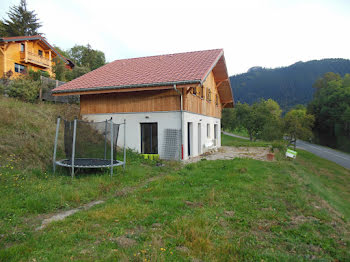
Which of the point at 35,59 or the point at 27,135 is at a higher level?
the point at 35,59

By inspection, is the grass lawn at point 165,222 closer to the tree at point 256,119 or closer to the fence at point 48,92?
the fence at point 48,92

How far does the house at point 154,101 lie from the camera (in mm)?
12125

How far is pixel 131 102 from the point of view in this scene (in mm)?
13023

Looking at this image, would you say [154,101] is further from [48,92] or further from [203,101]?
[48,92]

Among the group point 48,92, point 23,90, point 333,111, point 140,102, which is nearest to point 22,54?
point 48,92

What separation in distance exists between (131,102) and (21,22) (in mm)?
36573

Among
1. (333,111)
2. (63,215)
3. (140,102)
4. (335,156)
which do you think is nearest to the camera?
(63,215)

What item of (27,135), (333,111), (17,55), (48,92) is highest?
(17,55)

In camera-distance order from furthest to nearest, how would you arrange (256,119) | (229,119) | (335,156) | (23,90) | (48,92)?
(229,119) → (256,119) → (335,156) → (48,92) → (23,90)

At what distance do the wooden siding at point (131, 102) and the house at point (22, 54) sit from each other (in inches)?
545

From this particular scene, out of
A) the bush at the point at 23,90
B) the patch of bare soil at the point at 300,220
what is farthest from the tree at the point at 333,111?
the patch of bare soil at the point at 300,220

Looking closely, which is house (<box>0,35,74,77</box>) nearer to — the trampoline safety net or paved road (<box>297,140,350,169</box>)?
the trampoline safety net

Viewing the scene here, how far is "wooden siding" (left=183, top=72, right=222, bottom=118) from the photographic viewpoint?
42.6 feet

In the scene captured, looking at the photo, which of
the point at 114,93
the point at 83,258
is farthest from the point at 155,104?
the point at 83,258
